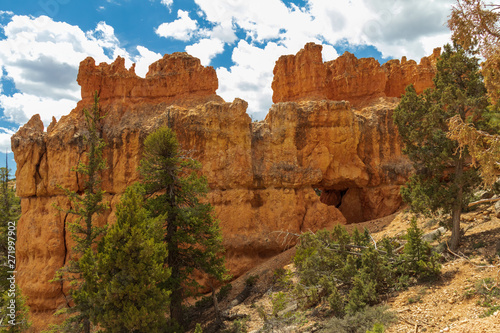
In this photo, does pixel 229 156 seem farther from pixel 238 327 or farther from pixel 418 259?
pixel 418 259

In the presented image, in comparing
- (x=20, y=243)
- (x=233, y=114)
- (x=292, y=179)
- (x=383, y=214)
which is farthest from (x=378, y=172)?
(x=20, y=243)

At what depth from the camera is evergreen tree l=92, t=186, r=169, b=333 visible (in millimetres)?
11367

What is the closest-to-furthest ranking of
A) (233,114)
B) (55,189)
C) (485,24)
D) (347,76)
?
(485,24) < (233,114) < (55,189) < (347,76)

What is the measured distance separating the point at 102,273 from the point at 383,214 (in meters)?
19.1

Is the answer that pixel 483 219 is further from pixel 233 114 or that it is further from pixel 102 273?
pixel 102 273

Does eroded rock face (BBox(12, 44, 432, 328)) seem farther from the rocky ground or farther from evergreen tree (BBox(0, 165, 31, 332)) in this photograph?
the rocky ground

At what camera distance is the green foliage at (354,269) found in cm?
1126

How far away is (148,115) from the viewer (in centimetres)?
2319

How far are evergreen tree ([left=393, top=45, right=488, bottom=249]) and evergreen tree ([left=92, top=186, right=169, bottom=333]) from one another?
34.1 ft

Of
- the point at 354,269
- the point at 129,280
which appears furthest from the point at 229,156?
the point at 354,269

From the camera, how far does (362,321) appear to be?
9914 mm

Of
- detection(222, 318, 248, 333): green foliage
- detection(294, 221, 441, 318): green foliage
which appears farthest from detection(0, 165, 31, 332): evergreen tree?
detection(294, 221, 441, 318): green foliage

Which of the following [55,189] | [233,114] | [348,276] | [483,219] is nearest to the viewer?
[348,276]

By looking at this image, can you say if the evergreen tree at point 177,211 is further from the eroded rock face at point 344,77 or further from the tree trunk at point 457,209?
the eroded rock face at point 344,77
